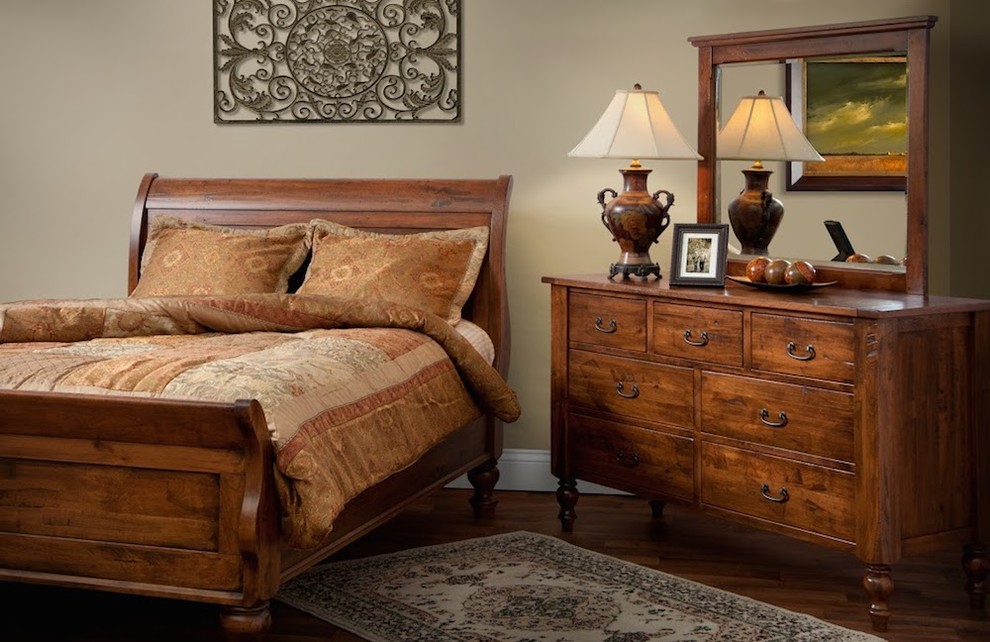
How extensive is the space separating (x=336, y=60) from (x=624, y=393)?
5.72ft

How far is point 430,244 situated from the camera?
4.23 m

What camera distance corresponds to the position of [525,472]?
4.57 metres

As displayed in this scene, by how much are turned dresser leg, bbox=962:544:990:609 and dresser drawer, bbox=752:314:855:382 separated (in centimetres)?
60

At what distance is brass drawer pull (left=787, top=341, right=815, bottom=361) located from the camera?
3.22m

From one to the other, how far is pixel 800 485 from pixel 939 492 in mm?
345

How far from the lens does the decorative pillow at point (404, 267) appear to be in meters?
4.10

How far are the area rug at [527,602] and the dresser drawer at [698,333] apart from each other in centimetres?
62

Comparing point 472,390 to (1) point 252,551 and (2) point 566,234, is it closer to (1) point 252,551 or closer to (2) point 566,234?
(2) point 566,234

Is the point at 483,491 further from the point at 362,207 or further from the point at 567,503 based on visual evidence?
the point at 362,207

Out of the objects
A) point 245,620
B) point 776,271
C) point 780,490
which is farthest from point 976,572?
point 245,620

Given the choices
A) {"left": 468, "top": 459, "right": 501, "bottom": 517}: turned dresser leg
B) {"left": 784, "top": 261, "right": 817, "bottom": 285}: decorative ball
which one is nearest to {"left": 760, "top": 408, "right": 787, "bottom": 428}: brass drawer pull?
{"left": 784, "top": 261, "right": 817, "bottom": 285}: decorative ball

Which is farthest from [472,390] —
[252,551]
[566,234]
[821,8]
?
[821,8]

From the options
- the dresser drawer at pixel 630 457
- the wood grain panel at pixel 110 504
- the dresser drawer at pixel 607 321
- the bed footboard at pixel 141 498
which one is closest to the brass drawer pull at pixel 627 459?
the dresser drawer at pixel 630 457

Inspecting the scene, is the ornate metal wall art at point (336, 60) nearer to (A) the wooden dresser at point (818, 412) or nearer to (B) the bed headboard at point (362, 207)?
(B) the bed headboard at point (362, 207)
